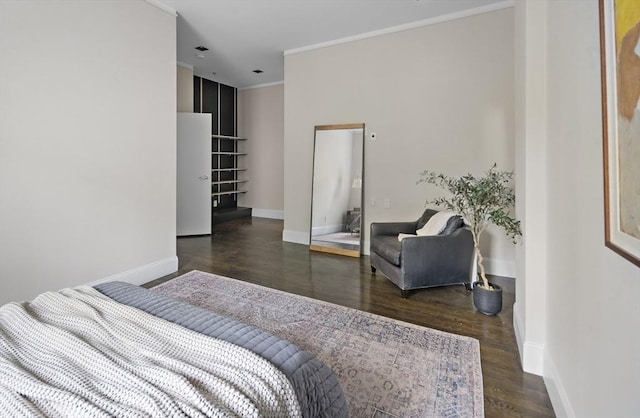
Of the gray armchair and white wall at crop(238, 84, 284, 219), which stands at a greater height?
white wall at crop(238, 84, 284, 219)

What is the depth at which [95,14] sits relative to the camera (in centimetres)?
288

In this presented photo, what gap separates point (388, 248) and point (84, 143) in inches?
119

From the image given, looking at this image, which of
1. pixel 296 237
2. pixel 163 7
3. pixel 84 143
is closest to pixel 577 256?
pixel 84 143

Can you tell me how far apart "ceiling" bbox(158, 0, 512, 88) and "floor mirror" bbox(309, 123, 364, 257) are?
1.28m

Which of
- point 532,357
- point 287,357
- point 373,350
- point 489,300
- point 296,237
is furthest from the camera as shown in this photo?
point 296,237

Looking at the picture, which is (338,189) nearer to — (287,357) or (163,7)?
(163,7)

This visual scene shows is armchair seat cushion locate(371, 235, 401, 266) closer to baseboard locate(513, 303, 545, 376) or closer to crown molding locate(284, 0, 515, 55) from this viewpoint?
baseboard locate(513, 303, 545, 376)

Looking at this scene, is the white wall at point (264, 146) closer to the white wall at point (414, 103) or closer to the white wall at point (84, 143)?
the white wall at point (414, 103)

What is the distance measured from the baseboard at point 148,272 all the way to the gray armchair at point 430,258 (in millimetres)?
2440

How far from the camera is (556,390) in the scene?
158cm

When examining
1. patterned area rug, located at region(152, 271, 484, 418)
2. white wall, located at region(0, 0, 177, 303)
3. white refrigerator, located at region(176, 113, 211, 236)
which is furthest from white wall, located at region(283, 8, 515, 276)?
white wall, located at region(0, 0, 177, 303)

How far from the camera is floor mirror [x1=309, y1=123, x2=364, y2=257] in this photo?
4531 millimetres

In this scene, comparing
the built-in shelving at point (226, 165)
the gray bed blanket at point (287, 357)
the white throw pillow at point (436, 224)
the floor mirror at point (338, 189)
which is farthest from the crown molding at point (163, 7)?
the white throw pillow at point (436, 224)

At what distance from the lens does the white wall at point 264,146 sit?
23.7 feet
